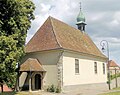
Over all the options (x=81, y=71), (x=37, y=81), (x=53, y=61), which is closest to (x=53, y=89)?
(x=37, y=81)

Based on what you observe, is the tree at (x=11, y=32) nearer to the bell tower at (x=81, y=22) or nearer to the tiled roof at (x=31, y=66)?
the tiled roof at (x=31, y=66)

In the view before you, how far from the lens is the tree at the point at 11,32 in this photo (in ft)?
65.0

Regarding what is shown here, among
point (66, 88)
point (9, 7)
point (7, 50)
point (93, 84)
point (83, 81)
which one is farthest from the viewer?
point (93, 84)

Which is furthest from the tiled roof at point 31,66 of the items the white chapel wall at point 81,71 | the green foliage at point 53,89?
the white chapel wall at point 81,71

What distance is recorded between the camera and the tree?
1981 cm

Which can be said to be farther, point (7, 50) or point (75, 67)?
point (75, 67)

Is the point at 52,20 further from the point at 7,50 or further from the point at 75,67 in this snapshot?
the point at 7,50

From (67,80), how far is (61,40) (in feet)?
17.1

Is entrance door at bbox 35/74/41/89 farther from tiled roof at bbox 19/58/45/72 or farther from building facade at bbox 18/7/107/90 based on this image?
tiled roof at bbox 19/58/45/72

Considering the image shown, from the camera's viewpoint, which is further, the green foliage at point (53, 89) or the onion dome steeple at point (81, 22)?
the onion dome steeple at point (81, 22)

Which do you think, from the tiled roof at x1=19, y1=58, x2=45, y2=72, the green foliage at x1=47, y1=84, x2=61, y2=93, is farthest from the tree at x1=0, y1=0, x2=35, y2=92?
the green foliage at x1=47, y1=84, x2=61, y2=93

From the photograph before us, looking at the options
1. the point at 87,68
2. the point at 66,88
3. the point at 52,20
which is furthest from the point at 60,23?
the point at 66,88

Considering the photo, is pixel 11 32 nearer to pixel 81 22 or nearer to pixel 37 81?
pixel 37 81

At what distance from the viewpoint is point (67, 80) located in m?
28.9
